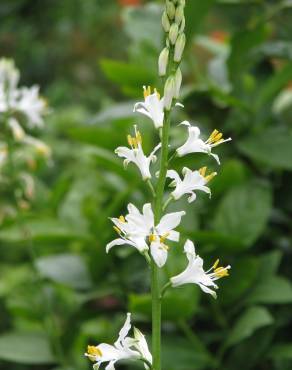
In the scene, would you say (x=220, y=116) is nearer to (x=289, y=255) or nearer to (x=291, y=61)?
(x=291, y=61)

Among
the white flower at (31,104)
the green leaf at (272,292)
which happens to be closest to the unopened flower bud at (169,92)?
the green leaf at (272,292)

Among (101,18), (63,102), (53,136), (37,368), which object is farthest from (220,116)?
(101,18)

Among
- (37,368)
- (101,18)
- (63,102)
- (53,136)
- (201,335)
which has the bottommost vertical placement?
(201,335)

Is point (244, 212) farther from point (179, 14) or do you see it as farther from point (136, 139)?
point (179, 14)

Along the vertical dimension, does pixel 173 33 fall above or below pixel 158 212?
above

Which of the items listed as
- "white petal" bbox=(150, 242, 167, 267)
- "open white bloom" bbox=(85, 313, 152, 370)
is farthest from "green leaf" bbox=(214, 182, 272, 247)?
"white petal" bbox=(150, 242, 167, 267)

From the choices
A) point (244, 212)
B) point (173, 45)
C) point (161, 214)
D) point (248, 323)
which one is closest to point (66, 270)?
point (244, 212)

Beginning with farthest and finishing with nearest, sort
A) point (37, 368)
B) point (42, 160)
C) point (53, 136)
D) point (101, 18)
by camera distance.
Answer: point (101, 18)
point (53, 136)
point (37, 368)
point (42, 160)

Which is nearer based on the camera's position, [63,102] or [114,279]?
[114,279]
